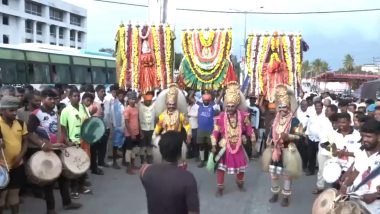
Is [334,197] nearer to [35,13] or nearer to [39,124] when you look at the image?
[39,124]

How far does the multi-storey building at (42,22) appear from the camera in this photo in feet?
182

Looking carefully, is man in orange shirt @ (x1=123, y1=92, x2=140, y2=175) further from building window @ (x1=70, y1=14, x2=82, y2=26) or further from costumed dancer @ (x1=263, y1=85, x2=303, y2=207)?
building window @ (x1=70, y1=14, x2=82, y2=26)

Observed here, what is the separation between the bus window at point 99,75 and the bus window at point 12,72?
497 centimetres

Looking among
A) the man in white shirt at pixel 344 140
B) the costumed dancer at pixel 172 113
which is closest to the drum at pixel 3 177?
the costumed dancer at pixel 172 113

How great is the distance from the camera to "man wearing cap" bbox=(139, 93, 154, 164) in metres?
9.37

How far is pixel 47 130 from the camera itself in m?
6.22

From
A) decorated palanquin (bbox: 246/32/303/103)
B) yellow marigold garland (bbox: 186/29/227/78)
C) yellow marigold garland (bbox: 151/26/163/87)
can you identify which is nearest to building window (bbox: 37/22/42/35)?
yellow marigold garland (bbox: 151/26/163/87)

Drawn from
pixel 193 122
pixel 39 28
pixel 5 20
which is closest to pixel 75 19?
pixel 39 28

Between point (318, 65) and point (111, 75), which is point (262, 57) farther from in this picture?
point (318, 65)

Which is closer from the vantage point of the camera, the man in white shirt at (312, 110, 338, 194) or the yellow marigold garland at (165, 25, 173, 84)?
the man in white shirt at (312, 110, 338, 194)

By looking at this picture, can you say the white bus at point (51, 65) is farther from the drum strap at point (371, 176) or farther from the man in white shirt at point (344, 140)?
the drum strap at point (371, 176)

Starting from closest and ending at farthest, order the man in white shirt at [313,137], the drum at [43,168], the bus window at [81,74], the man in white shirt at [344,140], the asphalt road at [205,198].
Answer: the drum at [43,168] → the man in white shirt at [344,140] → the asphalt road at [205,198] → the man in white shirt at [313,137] → the bus window at [81,74]

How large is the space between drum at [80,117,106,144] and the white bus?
961 centimetres

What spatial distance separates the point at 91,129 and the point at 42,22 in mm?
60900
